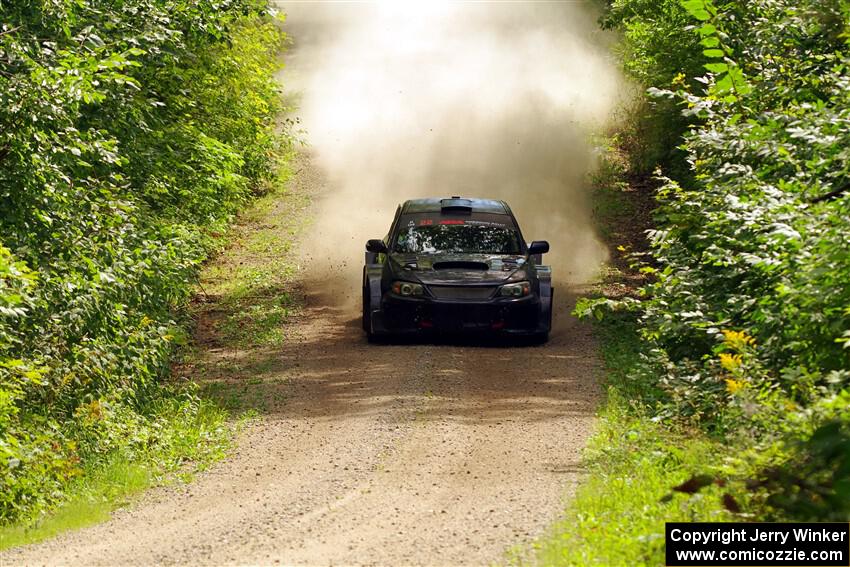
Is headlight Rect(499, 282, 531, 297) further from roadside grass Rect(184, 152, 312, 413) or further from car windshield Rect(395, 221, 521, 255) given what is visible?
roadside grass Rect(184, 152, 312, 413)

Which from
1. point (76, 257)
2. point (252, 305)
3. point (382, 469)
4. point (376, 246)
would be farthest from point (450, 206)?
point (382, 469)

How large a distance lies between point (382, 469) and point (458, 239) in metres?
7.33

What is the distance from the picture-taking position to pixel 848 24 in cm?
1039

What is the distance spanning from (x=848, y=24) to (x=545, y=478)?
16.9 feet

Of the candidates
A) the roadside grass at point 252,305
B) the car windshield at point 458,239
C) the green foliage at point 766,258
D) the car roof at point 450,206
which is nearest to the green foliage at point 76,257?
the roadside grass at point 252,305

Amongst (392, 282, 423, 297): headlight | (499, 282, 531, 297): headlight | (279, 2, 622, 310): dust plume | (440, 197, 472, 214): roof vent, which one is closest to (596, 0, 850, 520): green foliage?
(499, 282, 531, 297): headlight

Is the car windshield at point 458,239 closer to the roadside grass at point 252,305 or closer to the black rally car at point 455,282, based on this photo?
the black rally car at point 455,282

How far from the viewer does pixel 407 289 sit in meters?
16.3

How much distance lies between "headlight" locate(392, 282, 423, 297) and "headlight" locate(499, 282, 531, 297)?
4.05ft

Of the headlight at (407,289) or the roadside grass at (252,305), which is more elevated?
the headlight at (407,289)

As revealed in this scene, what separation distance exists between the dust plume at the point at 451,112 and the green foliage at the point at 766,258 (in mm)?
11651

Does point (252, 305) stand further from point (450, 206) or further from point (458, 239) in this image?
point (458, 239)

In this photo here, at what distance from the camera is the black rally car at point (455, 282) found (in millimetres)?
16281

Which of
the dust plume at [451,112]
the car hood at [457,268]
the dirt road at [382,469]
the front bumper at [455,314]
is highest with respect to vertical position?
the dust plume at [451,112]
